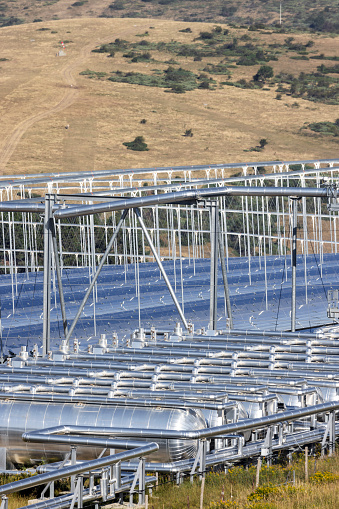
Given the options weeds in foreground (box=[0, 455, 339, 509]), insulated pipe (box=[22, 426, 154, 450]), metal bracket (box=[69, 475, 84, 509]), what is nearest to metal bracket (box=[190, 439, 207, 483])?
weeds in foreground (box=[0, 455, 339, 509])

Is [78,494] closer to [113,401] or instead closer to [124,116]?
[113,401]

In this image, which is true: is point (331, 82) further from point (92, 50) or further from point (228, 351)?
point (228, 351)

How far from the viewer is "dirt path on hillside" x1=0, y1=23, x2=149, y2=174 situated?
92188 millimetres

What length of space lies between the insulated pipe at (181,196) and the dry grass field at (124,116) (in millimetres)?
62956

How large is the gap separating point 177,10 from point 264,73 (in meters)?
58.1

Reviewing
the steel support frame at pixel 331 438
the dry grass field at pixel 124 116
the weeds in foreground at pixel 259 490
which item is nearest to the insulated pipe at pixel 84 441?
the weeds in foreground at pixel 259 490

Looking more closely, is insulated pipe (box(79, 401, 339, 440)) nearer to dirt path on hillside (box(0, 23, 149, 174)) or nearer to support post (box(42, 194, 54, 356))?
support post (box(42, 194, 54, 356))

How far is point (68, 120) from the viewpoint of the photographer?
3996 inches

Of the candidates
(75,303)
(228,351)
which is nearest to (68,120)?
(75,303)

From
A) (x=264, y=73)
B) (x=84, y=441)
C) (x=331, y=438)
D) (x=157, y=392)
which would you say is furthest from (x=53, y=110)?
(x=84, y=441)

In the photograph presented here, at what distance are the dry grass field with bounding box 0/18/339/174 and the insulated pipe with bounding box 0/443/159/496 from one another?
2945 inches

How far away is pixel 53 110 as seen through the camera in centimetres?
10469

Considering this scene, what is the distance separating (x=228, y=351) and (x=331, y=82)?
106 metres

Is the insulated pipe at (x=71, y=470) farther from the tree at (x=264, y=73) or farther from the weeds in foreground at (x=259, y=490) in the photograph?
the tree at (x=264, y=73)
